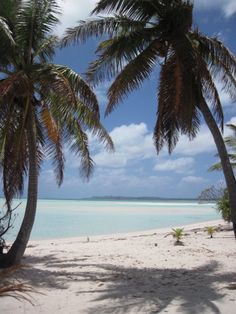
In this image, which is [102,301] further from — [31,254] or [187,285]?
[31,254]

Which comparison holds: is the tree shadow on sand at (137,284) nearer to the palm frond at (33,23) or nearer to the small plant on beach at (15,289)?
the small plant on beach at (15,289)

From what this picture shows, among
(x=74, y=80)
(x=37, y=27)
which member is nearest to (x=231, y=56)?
(x=74, y=80)

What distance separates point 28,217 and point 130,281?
320 centimetres

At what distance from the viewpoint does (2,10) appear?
1062cm

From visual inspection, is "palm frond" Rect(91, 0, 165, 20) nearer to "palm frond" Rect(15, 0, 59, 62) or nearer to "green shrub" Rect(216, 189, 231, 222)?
"palm frond" Rect(15, 0, 59, 62)

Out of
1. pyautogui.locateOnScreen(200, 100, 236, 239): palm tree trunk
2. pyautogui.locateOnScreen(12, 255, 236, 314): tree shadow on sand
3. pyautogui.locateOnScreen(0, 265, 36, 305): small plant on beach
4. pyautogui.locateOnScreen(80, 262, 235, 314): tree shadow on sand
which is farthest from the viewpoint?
pyautogui.locateOnScreen(200, 100, 236, 239): palm tree trunk

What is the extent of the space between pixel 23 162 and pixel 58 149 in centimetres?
143

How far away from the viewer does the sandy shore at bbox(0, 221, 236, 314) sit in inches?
254

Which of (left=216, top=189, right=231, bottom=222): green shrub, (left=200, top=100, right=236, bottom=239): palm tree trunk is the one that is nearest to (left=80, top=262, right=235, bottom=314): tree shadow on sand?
(left=200, top=100, right=236, bottom=239): palm tree trunk

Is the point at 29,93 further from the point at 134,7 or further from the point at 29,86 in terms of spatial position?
the point at 134,7

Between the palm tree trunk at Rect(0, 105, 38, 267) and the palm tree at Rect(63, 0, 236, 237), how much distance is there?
238 centimetres

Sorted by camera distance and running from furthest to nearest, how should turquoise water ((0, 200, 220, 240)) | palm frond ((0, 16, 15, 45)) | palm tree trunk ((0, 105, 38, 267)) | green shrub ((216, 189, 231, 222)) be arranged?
turquoise water ((0, 200, 220, 240)) < green shrub ((216, 189, 231, 222)) < palm tree trunk ((0, 105, 38, 267)) < palm frond ((0, 16, 15, 45))

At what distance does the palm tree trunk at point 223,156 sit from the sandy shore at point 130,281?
1.57 meters

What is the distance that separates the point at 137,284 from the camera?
831 centimetres
